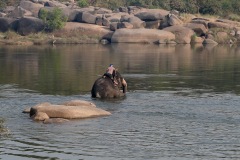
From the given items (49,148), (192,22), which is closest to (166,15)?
(192,22)

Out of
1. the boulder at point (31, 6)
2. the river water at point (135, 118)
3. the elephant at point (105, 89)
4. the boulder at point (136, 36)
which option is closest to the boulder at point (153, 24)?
→ the boulder at point (136, 36)

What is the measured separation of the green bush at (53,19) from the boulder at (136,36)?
23.6 feet

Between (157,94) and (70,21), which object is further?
(70,21)

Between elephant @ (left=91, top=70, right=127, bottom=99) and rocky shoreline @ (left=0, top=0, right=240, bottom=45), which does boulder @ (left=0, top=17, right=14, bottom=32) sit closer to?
rocky shoreline @ (left=0, top=0, right=240, bottom=45)

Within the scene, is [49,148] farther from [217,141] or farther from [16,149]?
[217,141]

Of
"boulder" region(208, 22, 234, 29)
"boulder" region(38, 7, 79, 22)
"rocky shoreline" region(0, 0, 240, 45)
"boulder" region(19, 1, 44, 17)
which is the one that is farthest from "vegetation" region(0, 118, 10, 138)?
"boulder" region(19, 1, 44, 17)

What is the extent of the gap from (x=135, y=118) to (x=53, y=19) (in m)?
63.4

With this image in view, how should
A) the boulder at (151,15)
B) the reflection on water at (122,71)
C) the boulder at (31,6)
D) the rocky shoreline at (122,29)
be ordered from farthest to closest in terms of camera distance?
the boulder at (31,6)
the boulder at (151,15)
the rocky shoreline at (122,29)
the reflection on water at (122,71)

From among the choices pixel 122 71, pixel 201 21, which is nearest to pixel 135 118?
pixel 122 71

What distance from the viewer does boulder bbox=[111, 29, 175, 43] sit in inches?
3292

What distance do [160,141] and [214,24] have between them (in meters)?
69.6

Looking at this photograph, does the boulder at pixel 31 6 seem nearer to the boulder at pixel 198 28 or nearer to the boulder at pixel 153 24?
the boulder at pixel 153 24

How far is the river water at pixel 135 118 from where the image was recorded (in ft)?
63.2

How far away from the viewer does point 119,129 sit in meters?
22.4
